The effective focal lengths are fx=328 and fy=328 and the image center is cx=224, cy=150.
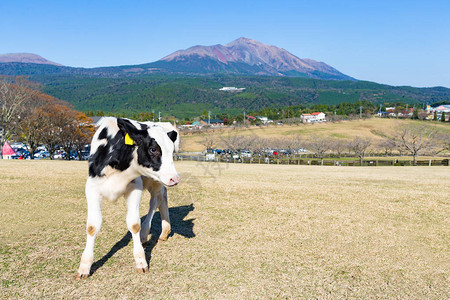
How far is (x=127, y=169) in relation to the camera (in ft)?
19.2

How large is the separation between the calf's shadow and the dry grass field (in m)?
0.03

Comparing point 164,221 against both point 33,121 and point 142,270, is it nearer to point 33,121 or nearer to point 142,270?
point 142,270

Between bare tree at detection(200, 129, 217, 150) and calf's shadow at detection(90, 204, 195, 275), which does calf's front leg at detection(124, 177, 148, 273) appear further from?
bare tree at detection(200, 129, 217, 150)

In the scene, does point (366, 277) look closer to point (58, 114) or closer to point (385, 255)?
point (385, 255)

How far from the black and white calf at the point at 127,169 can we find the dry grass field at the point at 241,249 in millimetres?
700

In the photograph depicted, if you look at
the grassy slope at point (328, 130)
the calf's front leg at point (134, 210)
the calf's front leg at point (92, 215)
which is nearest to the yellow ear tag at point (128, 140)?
the calf's front leg at point (134, 210)

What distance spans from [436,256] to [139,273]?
6292 mm

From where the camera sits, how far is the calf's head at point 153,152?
17.8 feet

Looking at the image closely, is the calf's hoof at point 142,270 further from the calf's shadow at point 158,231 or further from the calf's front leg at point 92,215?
the calf's front leg at point 92,215

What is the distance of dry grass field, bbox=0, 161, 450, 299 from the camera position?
17.6 feet

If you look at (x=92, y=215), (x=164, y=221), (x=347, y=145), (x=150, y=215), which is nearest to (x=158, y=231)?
(x=164, y=221)

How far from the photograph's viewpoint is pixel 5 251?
6.50 m

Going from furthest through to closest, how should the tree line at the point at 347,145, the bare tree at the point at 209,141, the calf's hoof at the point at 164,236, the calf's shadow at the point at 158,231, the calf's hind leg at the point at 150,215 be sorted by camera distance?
1. the bare tree at the point at 209,141
2. the tree line at the point at 347,145
3. the calf's hoof at the point at 164,236
4. the calf's hind leg at the point at 150,215
5. the calf's shadow at the point at 158,231

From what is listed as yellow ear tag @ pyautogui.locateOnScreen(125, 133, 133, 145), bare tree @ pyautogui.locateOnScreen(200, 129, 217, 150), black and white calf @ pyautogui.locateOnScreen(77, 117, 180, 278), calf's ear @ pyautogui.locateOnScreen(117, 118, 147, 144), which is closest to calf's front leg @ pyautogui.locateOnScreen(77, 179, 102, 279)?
black and white calf @ pyautogui.locateOnScreen(77, 117, 180, 278)
